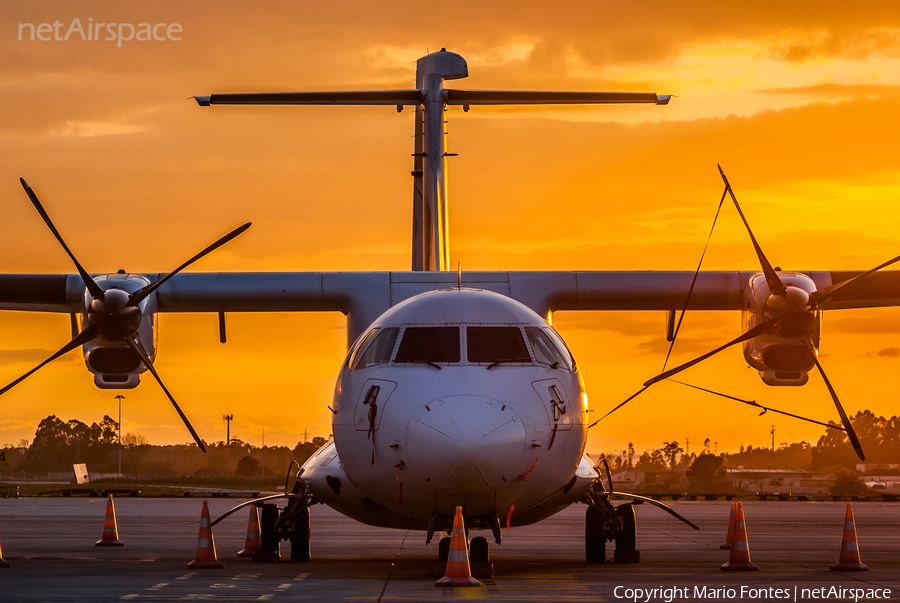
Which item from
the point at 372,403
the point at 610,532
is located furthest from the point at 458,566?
the point at 610,532

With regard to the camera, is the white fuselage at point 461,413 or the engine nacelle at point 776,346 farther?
the engine nacelle at point 776,346

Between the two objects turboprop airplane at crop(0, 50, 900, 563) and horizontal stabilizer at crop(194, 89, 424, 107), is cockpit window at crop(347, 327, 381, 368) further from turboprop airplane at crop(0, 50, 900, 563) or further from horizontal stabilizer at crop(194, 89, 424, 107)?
horizontal stabilizer at crop(194, 89, 424, 107)

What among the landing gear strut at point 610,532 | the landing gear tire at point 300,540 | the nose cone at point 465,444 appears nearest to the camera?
the nose cone at point 465,444

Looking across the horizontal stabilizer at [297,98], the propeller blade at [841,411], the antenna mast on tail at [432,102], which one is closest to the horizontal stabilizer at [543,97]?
the antenna mast on tail at [432,102]

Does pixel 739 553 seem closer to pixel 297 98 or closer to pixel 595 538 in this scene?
pixel 595 538

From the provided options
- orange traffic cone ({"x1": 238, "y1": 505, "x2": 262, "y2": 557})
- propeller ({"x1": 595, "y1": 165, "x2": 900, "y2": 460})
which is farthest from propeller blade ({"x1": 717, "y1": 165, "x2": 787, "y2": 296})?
orange traffic cone ({"x1": 238, "y1": 505, "x2": 262, "y2": 557})

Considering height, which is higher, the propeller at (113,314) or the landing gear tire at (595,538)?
the propeller at (113,314)

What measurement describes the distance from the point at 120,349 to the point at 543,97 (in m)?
8.04

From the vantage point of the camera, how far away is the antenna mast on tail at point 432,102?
1959 cm

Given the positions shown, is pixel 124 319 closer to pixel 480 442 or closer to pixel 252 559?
pixel 252 559

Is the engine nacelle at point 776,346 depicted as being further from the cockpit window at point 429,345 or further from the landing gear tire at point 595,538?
the cockpit window at point 429,345

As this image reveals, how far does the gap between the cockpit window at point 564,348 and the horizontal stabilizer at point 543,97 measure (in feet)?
24.8

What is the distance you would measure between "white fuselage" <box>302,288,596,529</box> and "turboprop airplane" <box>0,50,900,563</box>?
0.02 meters

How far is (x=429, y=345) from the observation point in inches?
475
